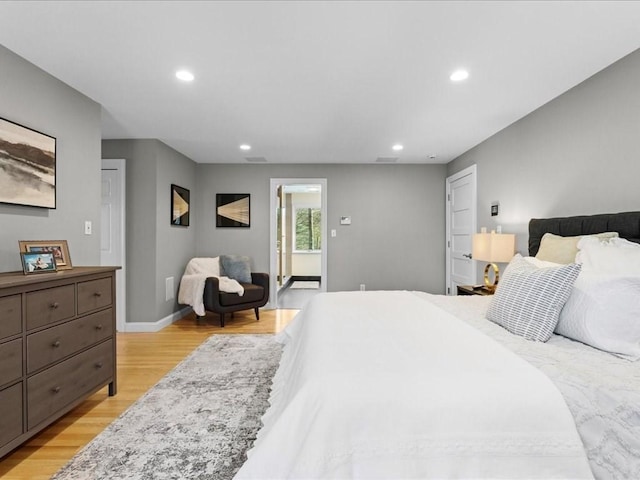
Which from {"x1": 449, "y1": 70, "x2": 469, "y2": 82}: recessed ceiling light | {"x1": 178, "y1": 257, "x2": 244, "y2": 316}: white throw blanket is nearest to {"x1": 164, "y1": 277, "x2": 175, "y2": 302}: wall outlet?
{"x1": 178, "y1": 257, "x2": 244, "y2": 316}: white throw blanket

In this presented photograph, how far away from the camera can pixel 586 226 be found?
2.50 metres

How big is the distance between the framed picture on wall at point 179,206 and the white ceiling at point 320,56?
1.20m

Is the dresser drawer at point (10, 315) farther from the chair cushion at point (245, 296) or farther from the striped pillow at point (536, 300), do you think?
the chair cushion at point (245, 296)

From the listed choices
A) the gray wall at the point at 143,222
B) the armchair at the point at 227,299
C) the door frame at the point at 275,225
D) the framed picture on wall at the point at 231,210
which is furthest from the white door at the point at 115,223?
the door frame at the point at 275,225

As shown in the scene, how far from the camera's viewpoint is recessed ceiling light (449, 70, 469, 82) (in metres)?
2.53

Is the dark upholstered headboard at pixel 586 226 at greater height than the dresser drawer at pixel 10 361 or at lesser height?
greater

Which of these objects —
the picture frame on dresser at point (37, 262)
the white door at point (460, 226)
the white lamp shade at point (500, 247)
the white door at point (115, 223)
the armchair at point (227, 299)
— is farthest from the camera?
the white door at point (460, 226)

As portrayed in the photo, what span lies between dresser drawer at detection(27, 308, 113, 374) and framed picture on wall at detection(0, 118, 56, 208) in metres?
0.89

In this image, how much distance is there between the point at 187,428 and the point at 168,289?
115 inches

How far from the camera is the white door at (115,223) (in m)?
4.32

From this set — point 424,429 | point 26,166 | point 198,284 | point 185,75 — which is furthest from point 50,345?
point 198,284

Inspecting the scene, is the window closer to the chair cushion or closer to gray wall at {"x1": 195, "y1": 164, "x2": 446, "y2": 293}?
gray wall at {"x1": 195, "y1": 164, "x2": 446, "y2": 293}

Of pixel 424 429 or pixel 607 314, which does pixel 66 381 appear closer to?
pixel 424 429

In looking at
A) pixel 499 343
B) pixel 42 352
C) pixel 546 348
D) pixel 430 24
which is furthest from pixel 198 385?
pixel 430 24
